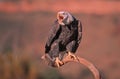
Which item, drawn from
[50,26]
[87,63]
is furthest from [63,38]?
[50,26]

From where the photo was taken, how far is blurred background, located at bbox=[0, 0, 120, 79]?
2056cm

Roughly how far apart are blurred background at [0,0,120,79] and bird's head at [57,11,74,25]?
11.6 metres

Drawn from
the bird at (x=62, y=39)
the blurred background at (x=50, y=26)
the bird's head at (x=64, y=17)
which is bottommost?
the blurred background at (x=50, y=26)

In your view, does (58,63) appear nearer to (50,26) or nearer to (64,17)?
(64,17)

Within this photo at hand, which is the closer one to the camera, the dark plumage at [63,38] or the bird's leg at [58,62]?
the bird's leg at [58,62]

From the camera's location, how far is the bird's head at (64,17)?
3.96 m

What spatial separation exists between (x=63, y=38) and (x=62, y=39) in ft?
0.04

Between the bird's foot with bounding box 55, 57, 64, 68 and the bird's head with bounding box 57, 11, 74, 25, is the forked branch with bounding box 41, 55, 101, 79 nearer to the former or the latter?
the bird's foot with bounding box 55, 57, 64, 68

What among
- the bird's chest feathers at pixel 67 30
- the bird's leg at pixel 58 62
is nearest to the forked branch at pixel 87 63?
the bird's leg at pixel 58 62

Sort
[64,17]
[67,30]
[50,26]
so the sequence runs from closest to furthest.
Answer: [64,17], [67,30], [50,26]

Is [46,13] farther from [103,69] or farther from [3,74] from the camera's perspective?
[3,74]

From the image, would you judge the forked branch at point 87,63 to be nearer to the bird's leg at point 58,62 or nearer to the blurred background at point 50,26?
the bird's leg at point 58,62

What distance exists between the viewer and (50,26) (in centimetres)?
2347

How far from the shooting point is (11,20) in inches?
1110
